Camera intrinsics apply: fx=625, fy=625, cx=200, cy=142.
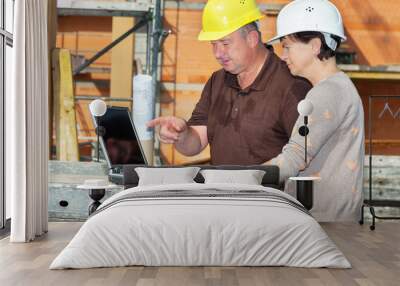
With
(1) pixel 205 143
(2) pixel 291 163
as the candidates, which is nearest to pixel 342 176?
(2) pixel 291 163

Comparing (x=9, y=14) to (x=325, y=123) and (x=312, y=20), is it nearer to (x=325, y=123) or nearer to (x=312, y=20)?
(x=312, y=20)

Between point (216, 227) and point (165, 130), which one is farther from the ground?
point (165, 130)

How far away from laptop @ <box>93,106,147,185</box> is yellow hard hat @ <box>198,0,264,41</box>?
100 cm

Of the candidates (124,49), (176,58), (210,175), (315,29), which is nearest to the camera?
(210,175)

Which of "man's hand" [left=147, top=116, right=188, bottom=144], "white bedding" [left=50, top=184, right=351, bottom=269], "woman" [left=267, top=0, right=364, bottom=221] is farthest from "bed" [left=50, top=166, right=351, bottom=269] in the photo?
"man's hand" [left=147, top=116, right=188, bottom=144]

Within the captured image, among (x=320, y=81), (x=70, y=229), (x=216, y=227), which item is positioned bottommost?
(x=70, y=229)

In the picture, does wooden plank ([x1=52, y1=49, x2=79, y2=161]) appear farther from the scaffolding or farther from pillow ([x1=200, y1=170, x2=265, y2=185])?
pillow ([x1=200, y1=170, x2=265, y2=185])

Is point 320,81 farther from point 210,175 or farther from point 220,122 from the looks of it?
point 210,175

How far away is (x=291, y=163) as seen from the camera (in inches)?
201

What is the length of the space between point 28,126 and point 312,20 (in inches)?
97.7

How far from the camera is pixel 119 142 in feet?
17.3

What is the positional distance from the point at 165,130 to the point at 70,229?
3.91ft

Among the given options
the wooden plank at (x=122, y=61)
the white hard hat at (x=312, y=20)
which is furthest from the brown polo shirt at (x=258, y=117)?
the wooden plank at (x=122, y=61)

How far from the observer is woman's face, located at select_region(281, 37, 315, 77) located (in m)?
5.29
